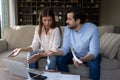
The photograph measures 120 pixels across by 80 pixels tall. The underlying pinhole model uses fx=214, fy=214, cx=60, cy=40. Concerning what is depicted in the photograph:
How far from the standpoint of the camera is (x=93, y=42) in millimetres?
2273

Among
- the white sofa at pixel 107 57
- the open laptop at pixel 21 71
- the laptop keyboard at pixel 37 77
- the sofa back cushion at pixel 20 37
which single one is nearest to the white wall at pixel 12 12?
the sofa back cushion at pixel 20 37

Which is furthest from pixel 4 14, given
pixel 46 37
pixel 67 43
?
pixel 67 43

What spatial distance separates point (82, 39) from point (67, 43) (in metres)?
0.18

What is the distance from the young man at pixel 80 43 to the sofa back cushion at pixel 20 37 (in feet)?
3.13

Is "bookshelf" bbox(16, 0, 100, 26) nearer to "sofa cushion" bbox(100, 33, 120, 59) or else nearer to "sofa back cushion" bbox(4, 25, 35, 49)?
"sofa back cushion" bbox(4, 25, 35, 49)

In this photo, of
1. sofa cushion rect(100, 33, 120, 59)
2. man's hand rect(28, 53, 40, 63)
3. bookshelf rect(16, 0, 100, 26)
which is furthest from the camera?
bookshelf rect(16, 0, 100, 26)

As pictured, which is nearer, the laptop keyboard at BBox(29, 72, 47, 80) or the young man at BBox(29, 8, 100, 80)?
the laptop keyboard at BBox(29, 72, 47, 80)

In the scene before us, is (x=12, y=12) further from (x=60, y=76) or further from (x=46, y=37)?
(x=60, y=76)

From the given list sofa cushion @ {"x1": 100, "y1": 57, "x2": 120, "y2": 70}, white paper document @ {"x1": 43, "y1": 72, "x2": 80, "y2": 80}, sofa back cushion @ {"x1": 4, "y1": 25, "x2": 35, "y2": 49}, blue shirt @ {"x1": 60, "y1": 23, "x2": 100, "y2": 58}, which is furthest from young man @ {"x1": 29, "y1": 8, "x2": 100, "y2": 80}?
sofa back cushion @ {"x1": 4, "y1": 25, "x2": 35, "y2": 49}

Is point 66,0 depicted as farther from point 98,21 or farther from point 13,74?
point 13,74

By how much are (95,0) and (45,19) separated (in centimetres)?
586

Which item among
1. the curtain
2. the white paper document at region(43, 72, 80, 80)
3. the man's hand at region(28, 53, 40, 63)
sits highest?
the curtain

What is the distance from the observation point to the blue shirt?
232cm

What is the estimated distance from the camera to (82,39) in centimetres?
238
